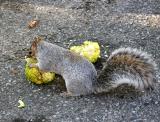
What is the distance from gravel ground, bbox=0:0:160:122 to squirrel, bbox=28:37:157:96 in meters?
0.15

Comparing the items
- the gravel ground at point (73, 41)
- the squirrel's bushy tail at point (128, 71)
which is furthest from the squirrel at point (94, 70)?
the gravel ground at point (73, 41)

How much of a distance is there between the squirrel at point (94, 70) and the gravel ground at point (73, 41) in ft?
0.49

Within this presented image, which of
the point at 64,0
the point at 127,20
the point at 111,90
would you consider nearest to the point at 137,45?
the point at 127,20

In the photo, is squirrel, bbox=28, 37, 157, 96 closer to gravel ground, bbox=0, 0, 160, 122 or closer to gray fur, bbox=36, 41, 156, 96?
gray fur, bbox=36, 41, 156, 96

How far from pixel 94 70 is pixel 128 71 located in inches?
12.7

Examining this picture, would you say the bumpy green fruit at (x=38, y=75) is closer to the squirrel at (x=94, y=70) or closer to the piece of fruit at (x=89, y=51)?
the squirrel at (x=94, y=70)

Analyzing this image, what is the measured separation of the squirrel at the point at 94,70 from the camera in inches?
148

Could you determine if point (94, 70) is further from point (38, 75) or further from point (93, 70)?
point (38, 75)

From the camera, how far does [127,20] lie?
5.16 m

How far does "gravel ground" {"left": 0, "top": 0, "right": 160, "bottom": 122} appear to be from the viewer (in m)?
3.84

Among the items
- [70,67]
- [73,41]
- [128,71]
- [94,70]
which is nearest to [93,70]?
[94,70]

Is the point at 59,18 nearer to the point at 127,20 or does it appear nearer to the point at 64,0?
the point at 64,0

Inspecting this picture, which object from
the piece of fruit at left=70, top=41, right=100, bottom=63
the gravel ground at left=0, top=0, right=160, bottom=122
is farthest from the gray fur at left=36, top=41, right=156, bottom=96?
the piece of fruit at left=70, top=41, right=100, bottom=63

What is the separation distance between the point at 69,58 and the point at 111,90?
464 mm
